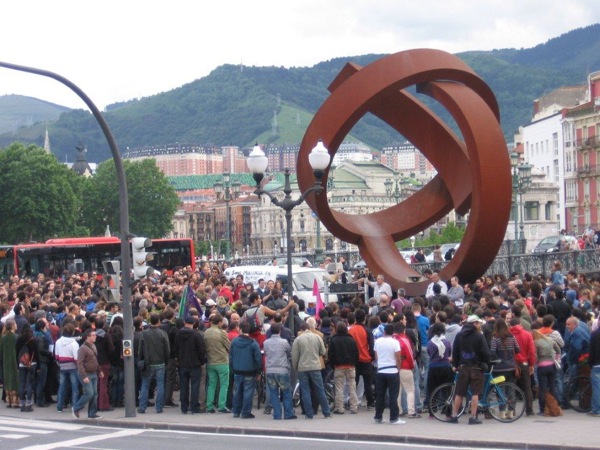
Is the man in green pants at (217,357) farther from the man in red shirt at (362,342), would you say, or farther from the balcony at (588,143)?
the balcony at (588,143)

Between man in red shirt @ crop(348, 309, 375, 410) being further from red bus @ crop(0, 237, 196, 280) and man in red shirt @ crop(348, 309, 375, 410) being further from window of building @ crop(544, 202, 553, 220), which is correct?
window of building @ crop(544, 202, 553, 220)

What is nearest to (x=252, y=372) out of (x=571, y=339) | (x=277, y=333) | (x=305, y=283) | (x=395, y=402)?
(x=277, y=333)

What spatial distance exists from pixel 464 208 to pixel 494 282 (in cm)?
245

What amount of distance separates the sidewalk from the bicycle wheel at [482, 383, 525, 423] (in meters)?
0.13

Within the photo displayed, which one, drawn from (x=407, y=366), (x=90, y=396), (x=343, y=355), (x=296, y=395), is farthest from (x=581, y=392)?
(x=90, y=396)

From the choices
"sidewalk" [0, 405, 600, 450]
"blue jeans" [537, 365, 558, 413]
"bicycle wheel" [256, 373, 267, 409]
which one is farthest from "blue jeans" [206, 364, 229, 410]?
"blue jeans" [537, 365, 558, 413]

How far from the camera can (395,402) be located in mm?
17094

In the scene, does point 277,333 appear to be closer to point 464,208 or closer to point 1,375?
point 1,375

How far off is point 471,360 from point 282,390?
10.7ft

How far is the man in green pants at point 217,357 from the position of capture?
18.8 meters

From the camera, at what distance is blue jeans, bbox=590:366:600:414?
1688 cm

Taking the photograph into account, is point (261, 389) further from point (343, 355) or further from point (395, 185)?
point (395, 185)

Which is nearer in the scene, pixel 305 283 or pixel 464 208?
pixel 464 208

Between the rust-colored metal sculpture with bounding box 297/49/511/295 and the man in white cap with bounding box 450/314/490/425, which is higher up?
the rust-colored metal sculpture with bounding box 297/49/511/295
